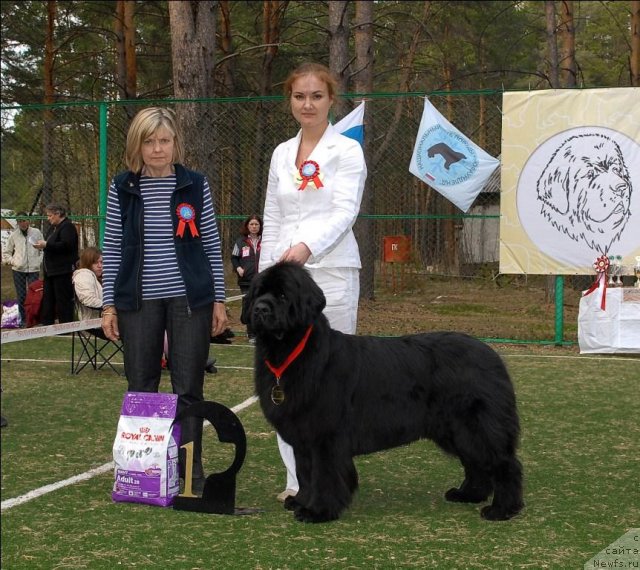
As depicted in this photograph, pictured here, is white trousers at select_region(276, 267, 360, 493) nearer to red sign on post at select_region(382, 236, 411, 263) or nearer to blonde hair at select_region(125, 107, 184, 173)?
blonde hair at select_region(125, 107, 184, 173)

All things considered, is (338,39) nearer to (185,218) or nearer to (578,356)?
(578,356)

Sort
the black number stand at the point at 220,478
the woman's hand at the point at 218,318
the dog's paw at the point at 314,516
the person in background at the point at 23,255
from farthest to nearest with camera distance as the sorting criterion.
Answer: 1. the person in background at the point at 23,255
2. the woman's hand at the point at 218,318
3. the black number stand at the point at 220,478
4. the dog's paw at the point at 314,516

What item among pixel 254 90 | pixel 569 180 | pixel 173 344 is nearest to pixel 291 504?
pixel 173 344

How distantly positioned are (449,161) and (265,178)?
176 inches

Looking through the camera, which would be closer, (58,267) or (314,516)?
(314,516)

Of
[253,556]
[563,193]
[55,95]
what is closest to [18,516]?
[253,556]

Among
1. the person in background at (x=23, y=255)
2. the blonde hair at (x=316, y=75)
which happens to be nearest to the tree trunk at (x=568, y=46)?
the person in background at (x=23, y=255)

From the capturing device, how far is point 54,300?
430 inches

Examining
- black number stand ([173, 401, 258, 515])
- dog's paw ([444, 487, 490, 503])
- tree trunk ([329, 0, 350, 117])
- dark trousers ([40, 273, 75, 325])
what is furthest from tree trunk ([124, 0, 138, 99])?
dog's paw ([444, 487, 490, 503])

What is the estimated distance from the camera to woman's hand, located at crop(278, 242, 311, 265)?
3.89 m

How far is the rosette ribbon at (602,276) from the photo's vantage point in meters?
9.23

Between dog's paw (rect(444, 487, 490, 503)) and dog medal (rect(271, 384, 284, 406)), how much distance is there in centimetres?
106

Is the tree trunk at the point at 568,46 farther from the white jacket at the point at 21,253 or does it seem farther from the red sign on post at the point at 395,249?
the white jacket at the point at 21,253

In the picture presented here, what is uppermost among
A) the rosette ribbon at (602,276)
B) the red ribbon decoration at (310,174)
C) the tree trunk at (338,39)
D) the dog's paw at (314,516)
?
the tree trunk at (338,39)
